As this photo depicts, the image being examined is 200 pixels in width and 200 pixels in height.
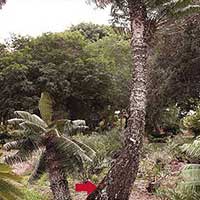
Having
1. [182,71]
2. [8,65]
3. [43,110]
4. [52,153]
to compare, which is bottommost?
[52,153]

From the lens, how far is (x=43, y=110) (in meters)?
12.3

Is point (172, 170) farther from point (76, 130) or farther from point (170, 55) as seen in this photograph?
point (170, 55)

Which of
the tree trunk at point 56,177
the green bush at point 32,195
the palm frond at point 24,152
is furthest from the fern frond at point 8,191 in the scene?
the green bush at point 32,195

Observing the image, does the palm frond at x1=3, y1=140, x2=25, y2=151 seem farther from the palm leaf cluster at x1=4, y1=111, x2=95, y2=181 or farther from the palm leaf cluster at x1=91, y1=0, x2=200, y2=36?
the palm leaf cluster at x1=91, y1=0, x2=200, y2=36

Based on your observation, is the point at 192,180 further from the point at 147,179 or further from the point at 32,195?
the point at 32,195

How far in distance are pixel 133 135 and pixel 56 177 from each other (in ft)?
6.71

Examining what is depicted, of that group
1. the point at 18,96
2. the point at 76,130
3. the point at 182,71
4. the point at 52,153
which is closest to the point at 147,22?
the point at 76,130

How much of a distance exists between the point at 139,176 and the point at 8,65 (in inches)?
572

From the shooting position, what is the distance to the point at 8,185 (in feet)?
26.1

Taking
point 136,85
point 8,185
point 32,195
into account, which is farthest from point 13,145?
point 8,185

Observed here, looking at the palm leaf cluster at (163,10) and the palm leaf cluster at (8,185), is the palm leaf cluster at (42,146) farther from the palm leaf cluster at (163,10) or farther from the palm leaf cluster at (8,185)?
the palm leaf cluster at (163,10)

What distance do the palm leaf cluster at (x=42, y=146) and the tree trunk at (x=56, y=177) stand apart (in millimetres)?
114

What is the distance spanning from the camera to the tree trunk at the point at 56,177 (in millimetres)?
11406

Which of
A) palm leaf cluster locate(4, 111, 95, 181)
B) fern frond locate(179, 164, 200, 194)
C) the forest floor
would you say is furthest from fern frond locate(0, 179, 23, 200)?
the forest floor
